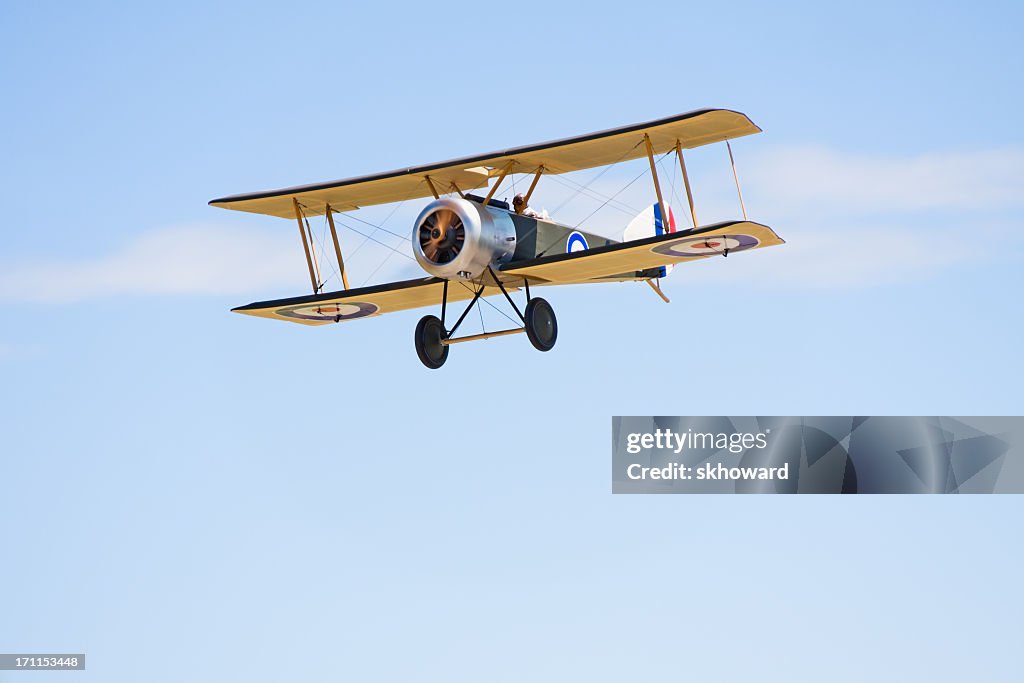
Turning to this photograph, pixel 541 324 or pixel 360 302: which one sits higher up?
pixel 360 302

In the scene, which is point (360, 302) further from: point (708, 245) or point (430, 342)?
point (708, 245)

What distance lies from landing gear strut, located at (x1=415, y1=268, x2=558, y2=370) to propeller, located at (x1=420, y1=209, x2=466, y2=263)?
70 centimetres

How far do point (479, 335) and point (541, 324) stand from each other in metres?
0.85

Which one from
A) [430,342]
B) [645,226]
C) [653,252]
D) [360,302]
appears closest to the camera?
[653,252]

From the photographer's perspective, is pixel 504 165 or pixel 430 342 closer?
pixel 504 165

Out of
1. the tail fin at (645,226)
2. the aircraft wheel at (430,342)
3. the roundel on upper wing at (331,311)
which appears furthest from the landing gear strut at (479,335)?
the tail fin at (645,226)

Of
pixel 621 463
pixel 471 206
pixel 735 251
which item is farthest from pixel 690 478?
pixel 471 206

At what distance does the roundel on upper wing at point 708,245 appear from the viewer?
22875mm

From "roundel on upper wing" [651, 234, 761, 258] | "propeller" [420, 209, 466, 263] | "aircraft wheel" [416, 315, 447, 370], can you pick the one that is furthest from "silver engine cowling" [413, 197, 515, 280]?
"roundel on upper wing" [651, 234, 761, 258]

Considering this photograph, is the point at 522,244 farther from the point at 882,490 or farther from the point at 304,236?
the point at 882,490

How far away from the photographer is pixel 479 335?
23.9 metres

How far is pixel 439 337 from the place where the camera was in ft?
80.5

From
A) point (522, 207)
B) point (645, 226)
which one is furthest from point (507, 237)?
point (645, 226)

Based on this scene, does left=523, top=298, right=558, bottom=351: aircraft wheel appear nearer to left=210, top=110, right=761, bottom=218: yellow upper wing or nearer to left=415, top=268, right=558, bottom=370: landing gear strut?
left=415, top=268, right=558, bottom=370: landing gear strut
